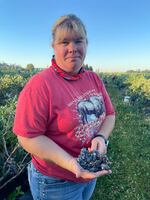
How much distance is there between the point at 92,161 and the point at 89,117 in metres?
0.40

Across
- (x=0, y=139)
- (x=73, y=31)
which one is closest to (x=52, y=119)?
(x=73, y=31)

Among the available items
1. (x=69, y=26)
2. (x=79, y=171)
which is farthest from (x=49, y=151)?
(x=69, y=26)

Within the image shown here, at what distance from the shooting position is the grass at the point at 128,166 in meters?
5.73

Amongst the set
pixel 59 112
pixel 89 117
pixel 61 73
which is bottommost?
pixel 89 117

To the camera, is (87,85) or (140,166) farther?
(140,166)

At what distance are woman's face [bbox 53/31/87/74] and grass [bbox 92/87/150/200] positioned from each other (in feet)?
12.9

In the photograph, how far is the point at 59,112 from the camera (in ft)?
6.91

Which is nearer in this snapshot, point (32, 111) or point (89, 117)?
point (32, 111)

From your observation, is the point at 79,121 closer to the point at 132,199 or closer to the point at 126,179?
the point at 132,199

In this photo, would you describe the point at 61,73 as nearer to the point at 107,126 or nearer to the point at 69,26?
the point at 69,26

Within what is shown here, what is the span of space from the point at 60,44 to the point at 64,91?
13.4 inches

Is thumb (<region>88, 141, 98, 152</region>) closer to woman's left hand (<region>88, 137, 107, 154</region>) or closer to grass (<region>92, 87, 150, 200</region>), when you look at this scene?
woman's left hand (<region>88, 137, 107, 154</region>)

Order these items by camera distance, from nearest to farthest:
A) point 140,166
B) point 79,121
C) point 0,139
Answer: point 79,121 < point 0,139 < point 140,166

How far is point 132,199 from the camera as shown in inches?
217
